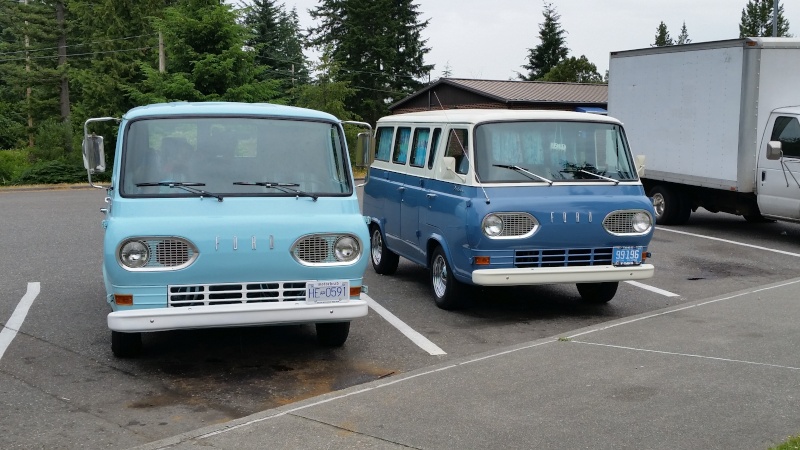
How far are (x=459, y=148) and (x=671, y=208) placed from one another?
9.27m

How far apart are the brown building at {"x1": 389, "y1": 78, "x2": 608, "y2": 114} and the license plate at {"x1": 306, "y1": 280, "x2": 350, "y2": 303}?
32.6 m

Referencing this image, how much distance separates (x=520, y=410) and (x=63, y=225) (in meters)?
14.1

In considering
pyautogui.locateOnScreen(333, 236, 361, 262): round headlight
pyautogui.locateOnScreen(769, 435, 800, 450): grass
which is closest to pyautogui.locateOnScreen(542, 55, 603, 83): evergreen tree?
pyautogui.locateOnScreen(333, 236, 361, 262): round headlight

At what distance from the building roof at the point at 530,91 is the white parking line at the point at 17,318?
31.3 meters

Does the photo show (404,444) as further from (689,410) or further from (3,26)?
(3,26)

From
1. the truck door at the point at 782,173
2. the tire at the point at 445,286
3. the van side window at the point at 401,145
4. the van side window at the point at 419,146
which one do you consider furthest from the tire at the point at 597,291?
the truck door at the point at 782,173

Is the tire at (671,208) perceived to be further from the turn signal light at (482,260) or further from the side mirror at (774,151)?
the turn signal light at (482,260)

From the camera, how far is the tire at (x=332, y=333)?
26.3 ft

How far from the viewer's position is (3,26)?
3127 inches

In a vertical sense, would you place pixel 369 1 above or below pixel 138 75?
above

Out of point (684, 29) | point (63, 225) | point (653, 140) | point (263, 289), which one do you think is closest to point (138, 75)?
point (63, 225)

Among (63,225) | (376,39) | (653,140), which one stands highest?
(376,39)

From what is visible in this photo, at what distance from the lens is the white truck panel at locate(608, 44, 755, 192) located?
15820 millimetres

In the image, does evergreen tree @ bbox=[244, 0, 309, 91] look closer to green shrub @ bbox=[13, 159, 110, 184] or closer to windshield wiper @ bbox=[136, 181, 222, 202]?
green shrub @ bbox=[13, 159, 110, 184]
